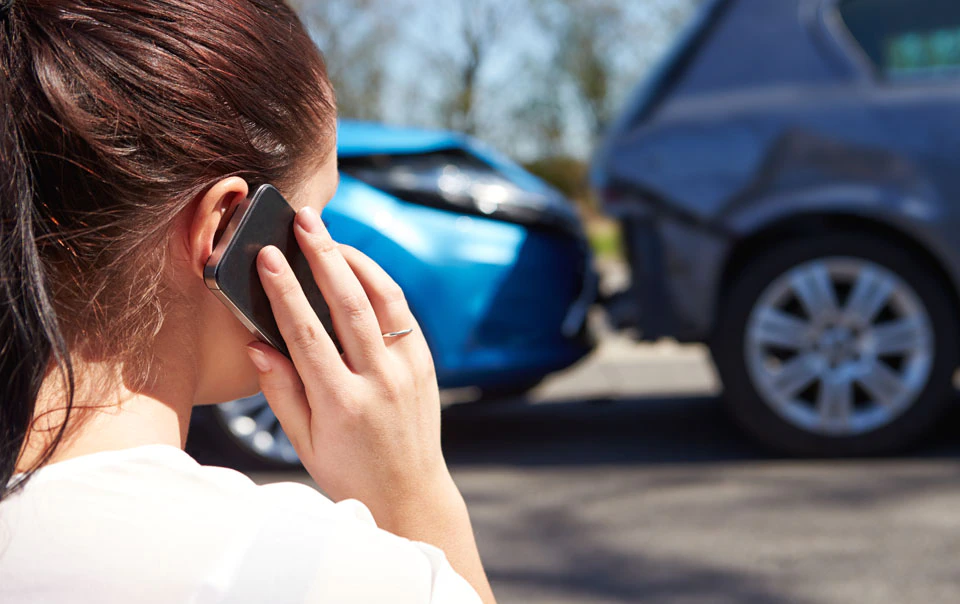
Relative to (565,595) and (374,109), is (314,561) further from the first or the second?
(374,109)

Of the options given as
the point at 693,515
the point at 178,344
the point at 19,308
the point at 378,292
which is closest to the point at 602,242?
the point at 693,515

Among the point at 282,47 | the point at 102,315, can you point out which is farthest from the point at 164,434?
the point at 282,47

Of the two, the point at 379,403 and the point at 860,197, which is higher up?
the point at 860,197

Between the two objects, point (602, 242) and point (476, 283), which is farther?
point (602, 242)

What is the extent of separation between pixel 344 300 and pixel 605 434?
11.0 ft

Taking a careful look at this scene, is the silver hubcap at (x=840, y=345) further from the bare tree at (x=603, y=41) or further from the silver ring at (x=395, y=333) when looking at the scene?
the bare tree at (x=603, y=41)

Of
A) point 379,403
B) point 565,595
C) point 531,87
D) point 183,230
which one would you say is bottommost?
point 565,595

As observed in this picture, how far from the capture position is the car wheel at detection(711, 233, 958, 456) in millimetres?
3473

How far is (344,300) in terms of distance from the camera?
0.94 meters

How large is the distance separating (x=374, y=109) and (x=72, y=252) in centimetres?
1662

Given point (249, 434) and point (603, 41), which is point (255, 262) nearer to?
point (249, 434)

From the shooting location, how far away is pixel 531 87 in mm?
25156

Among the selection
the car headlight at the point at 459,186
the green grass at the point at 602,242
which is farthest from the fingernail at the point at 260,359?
the green grass at the point at 602,242

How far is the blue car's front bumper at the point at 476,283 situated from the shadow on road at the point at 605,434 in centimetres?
37
